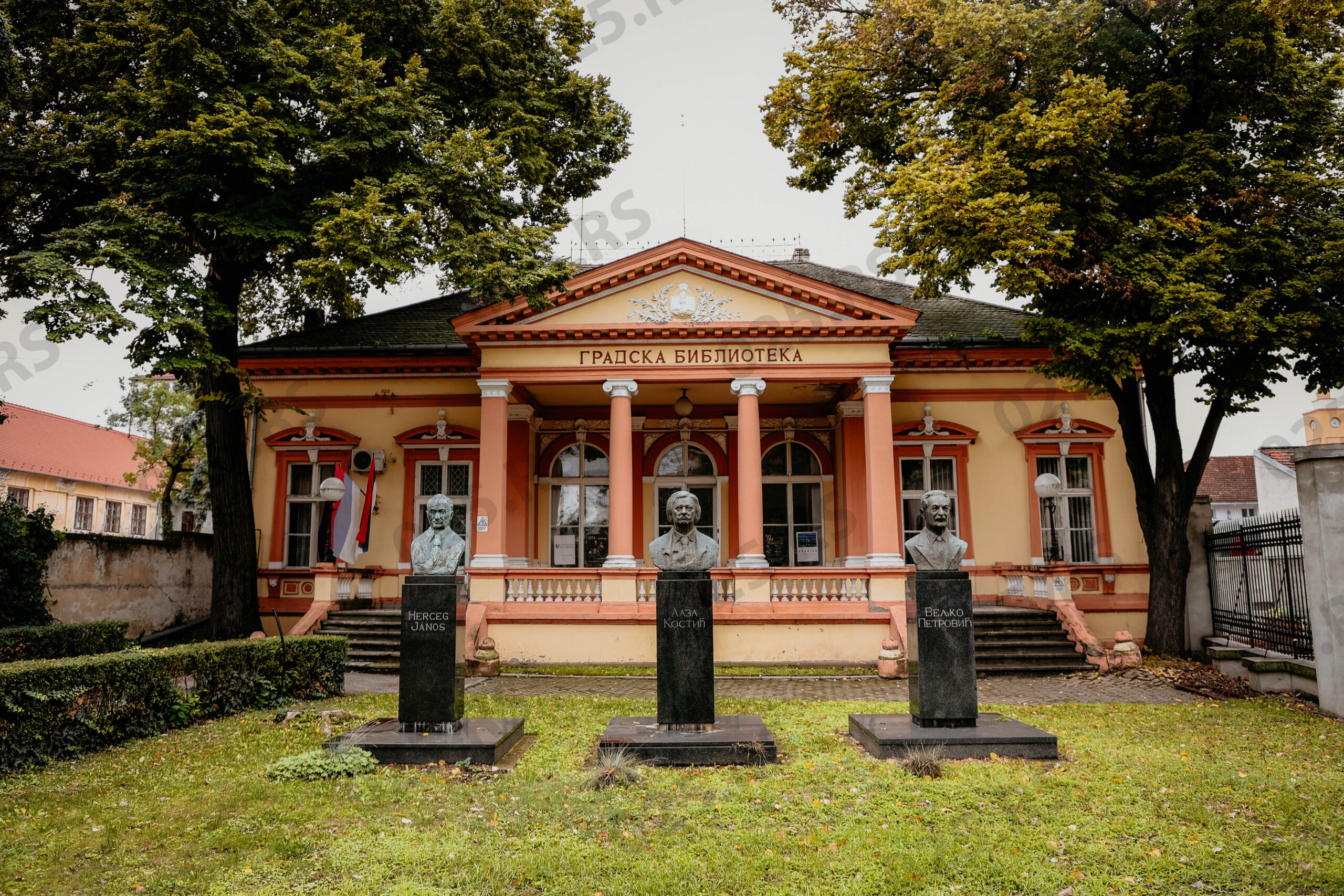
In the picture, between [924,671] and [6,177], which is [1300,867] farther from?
[6,177]

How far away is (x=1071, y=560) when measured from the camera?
17125 mm

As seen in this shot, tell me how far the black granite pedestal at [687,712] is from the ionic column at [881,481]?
7.34 m

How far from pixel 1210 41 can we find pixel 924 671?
10.7 m

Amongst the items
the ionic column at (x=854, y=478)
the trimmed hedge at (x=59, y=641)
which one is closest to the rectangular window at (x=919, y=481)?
the ionic column at (x=854, y=478)

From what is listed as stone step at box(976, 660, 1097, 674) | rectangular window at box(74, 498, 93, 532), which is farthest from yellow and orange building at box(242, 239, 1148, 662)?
rectangular window at box(74, 498, 93, 532)

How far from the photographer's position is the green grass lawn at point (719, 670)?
13.3m

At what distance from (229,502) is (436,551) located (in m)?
8.71

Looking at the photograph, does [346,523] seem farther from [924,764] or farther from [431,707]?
[924,764]

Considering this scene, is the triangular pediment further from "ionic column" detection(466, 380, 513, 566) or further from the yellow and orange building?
"ionic column" detection(466, 380, 513, 566)

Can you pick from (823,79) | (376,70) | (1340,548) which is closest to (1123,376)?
(1340,548)

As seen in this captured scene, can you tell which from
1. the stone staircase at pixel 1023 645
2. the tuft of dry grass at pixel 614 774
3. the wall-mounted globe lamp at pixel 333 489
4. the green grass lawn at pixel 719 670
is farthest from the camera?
the wall-mounted globe lamp at pixel 333 489

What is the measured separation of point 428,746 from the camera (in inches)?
277

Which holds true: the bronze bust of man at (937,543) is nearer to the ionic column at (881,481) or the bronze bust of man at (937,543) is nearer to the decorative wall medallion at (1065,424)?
the ionic column at (881,481)

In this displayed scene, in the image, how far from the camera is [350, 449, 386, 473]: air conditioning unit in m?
17.6
